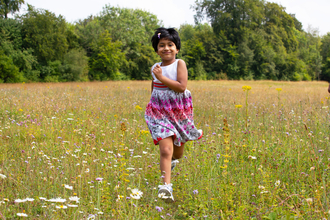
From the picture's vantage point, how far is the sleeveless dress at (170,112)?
2.67m

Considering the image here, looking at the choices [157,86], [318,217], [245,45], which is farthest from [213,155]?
[245,45]

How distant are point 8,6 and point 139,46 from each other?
57.2 feet

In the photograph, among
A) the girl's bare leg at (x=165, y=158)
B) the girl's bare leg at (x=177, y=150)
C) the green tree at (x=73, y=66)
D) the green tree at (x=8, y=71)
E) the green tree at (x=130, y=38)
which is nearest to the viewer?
the girl's bare leg at (x=165, y=158)

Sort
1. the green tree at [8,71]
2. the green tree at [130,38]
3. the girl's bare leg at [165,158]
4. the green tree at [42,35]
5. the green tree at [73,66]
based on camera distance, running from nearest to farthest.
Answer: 1. the girl's bare leg at [165,158]
2. the green tree at [8,71]
3. the green tree at [42,35]
4. the green tree at [73,66]
5. the green tree at [130,38]

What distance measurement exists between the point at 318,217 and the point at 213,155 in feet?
4.93

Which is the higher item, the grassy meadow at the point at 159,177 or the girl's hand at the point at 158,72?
the girl's hand at the point at 158,72

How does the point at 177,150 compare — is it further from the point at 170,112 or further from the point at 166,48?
the point at 166,48

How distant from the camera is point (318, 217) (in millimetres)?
1878

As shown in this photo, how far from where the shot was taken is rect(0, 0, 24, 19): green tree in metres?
27.9

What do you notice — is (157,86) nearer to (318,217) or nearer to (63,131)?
(318,217)

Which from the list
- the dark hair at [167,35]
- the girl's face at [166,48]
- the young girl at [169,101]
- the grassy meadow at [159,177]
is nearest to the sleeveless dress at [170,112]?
the young girl at [169,101]

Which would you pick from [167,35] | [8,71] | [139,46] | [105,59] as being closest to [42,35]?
[8,71]

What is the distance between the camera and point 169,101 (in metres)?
2.75

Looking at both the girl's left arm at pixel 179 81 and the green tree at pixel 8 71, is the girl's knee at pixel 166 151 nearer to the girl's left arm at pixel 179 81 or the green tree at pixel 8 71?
the girl's left arm at pixel 179 81
